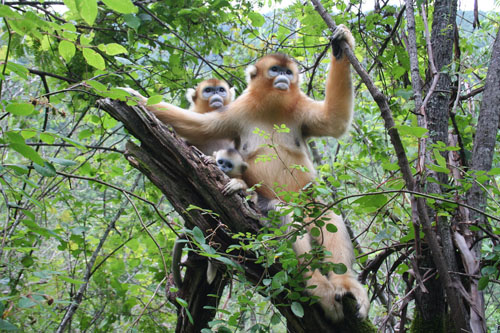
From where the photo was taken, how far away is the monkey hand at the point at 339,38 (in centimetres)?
350

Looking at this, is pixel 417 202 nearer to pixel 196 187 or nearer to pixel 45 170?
pixel 196 187

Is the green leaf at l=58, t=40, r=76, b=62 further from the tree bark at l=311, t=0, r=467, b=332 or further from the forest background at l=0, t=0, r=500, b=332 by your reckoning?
the tree bark at l=311, t=0, r=467, b=332

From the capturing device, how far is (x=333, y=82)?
3994 millimetres

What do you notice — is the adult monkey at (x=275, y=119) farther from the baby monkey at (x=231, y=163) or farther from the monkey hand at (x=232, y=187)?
the monkey hand at (x=232, y=187)

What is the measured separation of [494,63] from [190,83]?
3.39 metres

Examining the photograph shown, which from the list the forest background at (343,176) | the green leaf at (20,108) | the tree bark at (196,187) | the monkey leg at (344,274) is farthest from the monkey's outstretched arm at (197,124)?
the green leaf at (20,108)

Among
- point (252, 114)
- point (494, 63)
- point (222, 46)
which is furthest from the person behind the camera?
point (222, 46)

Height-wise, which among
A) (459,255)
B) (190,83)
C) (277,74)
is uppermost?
(190,83)

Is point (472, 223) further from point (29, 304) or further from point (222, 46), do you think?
point (222, 46)

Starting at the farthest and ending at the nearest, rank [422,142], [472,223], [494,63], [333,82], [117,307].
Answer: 1. [117,307]
2. [333,82]
3. [494,63]
4. [472,223]
5. [422,142]

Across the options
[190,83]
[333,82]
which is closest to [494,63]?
[333,82]

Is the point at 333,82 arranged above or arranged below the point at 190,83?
below

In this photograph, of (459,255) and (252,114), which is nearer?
(459,255)

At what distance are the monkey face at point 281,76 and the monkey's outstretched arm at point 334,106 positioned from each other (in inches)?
12.0
